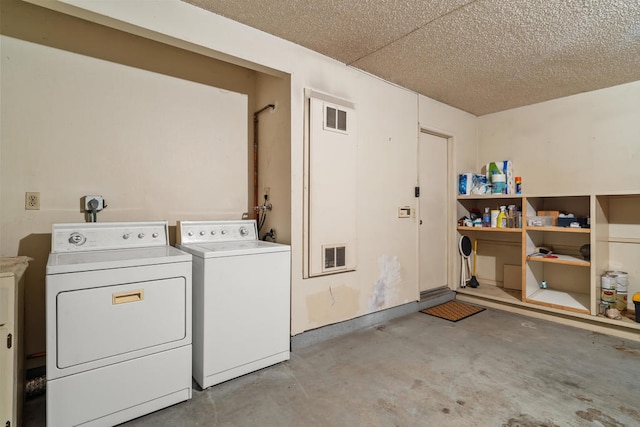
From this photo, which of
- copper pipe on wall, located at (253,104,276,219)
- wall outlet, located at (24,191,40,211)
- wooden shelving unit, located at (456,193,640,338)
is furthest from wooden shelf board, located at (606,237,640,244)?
wall outlet, located at (24,191,40,211)

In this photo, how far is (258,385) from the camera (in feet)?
6.45

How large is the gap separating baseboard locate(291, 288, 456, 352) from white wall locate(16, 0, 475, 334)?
2.5 inches

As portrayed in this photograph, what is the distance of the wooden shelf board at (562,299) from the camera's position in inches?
117

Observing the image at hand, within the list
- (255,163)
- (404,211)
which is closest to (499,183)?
(404,211)

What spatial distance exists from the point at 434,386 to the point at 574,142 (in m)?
3.19

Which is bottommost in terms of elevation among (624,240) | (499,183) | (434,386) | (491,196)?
(434,386)

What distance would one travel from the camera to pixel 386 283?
3105 millimetres

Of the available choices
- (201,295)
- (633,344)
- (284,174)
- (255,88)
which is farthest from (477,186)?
(201,295)

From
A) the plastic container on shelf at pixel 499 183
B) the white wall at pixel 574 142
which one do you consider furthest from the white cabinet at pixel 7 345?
the white wall at pixel 574 142

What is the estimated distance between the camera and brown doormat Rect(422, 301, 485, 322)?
10.6ft

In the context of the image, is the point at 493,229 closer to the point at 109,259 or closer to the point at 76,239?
the point at 109,259

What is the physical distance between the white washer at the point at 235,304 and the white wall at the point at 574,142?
3.23 metres

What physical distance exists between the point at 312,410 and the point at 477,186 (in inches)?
127

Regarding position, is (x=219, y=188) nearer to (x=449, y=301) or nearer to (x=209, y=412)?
(x=209, y=412)
